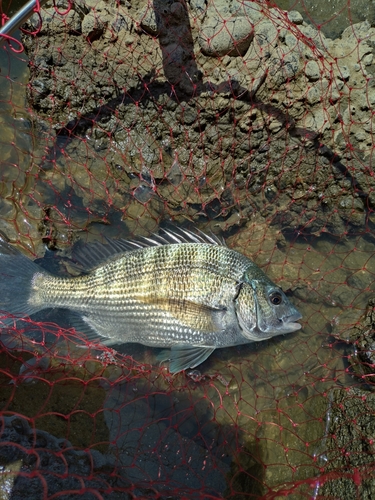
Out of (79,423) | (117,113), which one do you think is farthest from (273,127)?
(79,423)

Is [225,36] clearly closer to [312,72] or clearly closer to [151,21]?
[151,21]

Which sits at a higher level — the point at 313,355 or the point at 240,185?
the point at 240,185

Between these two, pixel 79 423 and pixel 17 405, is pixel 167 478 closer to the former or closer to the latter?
pixel 79 423

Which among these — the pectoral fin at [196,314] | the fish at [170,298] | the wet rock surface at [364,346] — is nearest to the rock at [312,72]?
the fish at [170,298]

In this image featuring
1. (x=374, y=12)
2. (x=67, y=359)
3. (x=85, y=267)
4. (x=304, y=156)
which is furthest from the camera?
(x=374, y=12)

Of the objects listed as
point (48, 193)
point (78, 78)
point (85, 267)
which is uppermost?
point (78, 78)

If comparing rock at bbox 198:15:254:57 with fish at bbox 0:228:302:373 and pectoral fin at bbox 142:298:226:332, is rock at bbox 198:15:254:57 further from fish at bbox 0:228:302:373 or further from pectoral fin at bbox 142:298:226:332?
pectoral fin at bbox 142:298:226:332

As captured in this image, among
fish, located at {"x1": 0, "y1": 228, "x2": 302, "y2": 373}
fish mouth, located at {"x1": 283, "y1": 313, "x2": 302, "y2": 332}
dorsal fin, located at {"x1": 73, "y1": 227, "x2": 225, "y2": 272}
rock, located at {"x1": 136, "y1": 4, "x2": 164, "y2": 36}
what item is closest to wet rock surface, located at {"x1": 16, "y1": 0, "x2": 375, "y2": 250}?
rock, located at {"x1": 136, "y1": 4, "x2": 164, "y2": 36}
